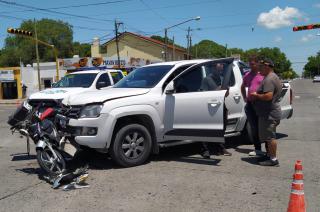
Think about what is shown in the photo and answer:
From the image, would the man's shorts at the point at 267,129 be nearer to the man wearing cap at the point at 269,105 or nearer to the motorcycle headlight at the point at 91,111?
the man wearing cap at the point at 269,105

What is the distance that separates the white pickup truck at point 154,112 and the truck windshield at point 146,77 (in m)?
0.02

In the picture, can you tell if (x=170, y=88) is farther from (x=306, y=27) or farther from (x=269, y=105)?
(x=306, y=27)

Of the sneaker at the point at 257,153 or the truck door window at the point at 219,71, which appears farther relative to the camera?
the truck door window at the point at 219,71

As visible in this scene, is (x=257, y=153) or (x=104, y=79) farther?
(x=104, y=79)

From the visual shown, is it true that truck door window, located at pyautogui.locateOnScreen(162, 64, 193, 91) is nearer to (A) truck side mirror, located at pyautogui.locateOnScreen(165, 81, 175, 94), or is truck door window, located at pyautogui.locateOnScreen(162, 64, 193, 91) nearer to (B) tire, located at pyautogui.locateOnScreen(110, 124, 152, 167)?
(A) truck side mirror, located at pyautogui.locateOnScreen(165, 81, 175, 94)

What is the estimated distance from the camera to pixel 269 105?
6.61 metres

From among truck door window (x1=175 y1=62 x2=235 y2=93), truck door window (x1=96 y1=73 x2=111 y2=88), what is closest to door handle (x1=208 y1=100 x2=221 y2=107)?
truck door window (x1=175 y1=62 x2=235 y2=93)

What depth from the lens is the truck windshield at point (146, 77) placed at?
7480 millimetres

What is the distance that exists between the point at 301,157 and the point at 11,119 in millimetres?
5285

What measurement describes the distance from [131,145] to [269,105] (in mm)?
2398

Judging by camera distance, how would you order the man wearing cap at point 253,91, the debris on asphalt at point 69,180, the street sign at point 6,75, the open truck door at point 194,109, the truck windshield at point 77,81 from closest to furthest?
1. the debris on asphalt at point 69,180
2. the open truck door at point 194,109
3. the man wearing cap at point 253,91
4. the truck windshield at point 77,81
5. the street sign at point 6,75

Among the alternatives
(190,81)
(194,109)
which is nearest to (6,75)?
(190,81)

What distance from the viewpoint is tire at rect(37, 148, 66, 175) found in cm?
623

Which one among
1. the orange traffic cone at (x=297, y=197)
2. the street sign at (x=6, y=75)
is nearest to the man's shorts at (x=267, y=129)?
the orange traffic cone at (x=297, y=197)
